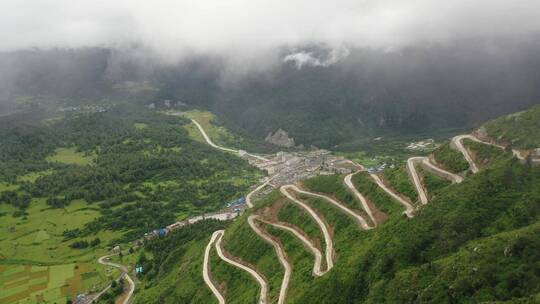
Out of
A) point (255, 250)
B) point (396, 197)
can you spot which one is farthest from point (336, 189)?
point (255, 250)

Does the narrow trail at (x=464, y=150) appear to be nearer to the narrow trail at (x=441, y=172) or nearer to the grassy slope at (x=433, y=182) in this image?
the narrow trail at (x=441, y=172)

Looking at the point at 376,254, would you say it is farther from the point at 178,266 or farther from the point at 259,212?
the point at 178,266

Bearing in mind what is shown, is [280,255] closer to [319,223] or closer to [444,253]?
[319,223]

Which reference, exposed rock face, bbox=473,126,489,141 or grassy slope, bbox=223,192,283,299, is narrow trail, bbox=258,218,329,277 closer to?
grassy slope, bbox=223,192,283,299

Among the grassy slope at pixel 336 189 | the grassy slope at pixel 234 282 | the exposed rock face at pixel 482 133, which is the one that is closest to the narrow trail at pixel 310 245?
the grassy slope at pixel 336 189

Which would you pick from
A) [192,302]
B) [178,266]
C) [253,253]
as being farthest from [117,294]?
[253,253]

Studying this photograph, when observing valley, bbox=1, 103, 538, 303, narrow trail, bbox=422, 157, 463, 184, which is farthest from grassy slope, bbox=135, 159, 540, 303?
narrow trail, bbox=422, 157, 463, 184
